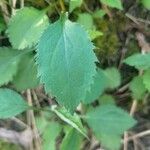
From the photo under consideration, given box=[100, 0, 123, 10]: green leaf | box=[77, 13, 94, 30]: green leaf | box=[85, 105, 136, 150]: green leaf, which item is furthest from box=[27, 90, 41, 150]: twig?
box=[100, 0, 123, 10]: green leaf

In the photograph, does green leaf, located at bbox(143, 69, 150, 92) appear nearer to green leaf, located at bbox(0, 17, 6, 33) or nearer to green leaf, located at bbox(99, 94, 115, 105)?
green leaf, located at bbox(99, 94, 115, 105)

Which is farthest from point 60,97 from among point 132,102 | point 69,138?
point 132,102

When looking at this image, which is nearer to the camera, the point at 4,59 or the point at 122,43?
the point at 4,59

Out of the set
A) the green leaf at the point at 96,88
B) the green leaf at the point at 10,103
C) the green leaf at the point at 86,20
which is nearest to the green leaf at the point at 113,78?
the green leaf at the point at 96,88

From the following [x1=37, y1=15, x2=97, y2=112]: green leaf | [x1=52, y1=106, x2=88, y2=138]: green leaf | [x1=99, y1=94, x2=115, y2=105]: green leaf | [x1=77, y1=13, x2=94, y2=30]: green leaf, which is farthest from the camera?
[x1=99, y1=94, x2=115, y2=105]: green leaf

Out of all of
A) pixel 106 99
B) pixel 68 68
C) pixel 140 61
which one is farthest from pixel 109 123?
pixel 68 68

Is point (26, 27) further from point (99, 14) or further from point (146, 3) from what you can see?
point (146, 3)

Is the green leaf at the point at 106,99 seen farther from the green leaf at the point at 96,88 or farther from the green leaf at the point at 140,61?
the green leaf at the point at 140,61

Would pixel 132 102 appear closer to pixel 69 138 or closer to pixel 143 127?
pixel 143 127
